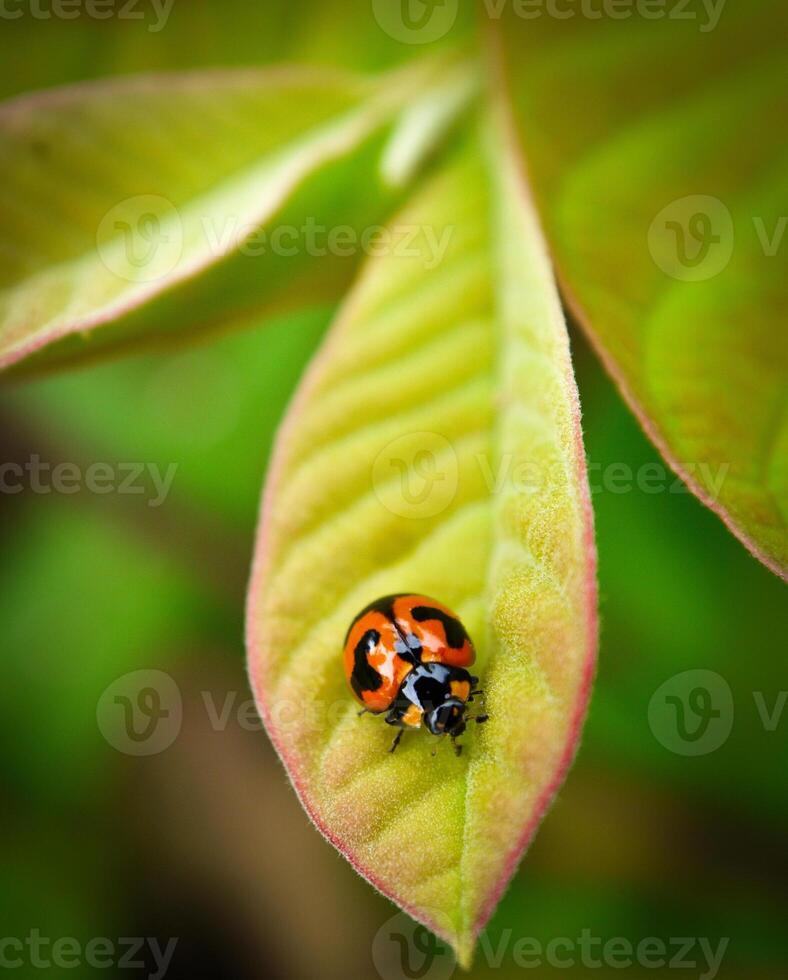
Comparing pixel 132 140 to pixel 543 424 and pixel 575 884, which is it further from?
pixel 575 884

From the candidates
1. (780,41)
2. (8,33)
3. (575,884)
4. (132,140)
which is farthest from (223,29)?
(575,884)
